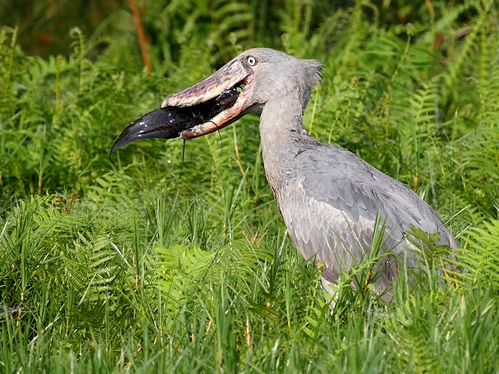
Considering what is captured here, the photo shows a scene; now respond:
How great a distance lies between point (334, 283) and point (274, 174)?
847mm

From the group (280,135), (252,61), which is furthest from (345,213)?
(252,61)

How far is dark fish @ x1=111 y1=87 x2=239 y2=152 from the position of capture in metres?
6.19

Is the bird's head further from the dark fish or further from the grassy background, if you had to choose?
the grassy background

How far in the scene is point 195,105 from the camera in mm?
6266

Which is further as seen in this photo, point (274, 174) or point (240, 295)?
point (274, 174)

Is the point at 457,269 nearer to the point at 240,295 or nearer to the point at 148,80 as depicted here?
the point at 240,295

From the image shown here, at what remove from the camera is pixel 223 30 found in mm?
10656

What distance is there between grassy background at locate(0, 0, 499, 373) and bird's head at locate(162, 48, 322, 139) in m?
0.54

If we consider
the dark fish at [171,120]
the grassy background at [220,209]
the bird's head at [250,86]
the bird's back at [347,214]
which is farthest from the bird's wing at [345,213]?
the dark fish at [171,120]

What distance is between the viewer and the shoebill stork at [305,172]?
5.53m

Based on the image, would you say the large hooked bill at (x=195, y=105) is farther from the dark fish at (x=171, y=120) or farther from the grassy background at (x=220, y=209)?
the grassy background at (x=220, y=209)

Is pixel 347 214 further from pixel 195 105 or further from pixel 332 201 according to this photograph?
pixel 195 105

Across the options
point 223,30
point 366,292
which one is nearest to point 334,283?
point 366,292

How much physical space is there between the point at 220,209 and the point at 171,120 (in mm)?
788
